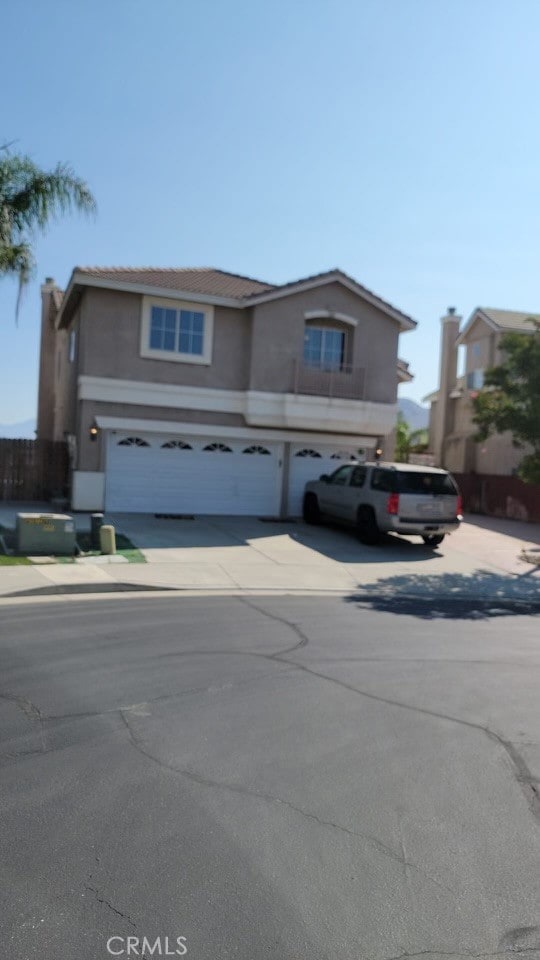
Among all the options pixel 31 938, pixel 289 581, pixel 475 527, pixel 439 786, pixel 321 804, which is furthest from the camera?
pixel 475 527

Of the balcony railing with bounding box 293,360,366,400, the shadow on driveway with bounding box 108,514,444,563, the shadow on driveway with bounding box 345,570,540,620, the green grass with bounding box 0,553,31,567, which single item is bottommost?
the shadow on driveway with bounding box 345,570,540,620

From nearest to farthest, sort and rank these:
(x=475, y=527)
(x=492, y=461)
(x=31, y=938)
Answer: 1. (x=31, y=938)
2. (x=475, y=527)
3. (x=492, y=461)

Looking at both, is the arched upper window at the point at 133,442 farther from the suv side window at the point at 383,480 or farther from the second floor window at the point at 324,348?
the suv side window at the point at 383,480

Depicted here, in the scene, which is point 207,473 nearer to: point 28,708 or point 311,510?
point 311,510

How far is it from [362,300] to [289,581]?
36.6 feet

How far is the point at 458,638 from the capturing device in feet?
29.9

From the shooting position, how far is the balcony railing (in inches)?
829

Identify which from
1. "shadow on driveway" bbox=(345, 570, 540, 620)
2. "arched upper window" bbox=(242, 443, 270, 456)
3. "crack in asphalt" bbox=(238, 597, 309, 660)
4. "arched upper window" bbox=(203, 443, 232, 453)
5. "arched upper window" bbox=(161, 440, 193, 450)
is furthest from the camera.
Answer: "arched upper window" bbox=(242, 443, 270, 456)

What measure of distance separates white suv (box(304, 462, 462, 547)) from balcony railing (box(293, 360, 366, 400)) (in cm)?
362

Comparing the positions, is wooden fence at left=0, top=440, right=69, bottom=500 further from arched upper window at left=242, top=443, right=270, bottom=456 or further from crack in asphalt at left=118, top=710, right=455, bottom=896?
crack in asphalt at left=118, top=710, right=455, bottom=896

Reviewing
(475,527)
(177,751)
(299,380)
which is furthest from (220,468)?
(177,751)

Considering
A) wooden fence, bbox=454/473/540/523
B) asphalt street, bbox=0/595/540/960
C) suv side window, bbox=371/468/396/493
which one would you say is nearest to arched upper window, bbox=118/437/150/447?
suv side window, bbox=371/468/396/493

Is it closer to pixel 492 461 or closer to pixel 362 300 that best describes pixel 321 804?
pixel 362 300

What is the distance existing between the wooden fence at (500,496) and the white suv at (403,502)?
8.00 meters
